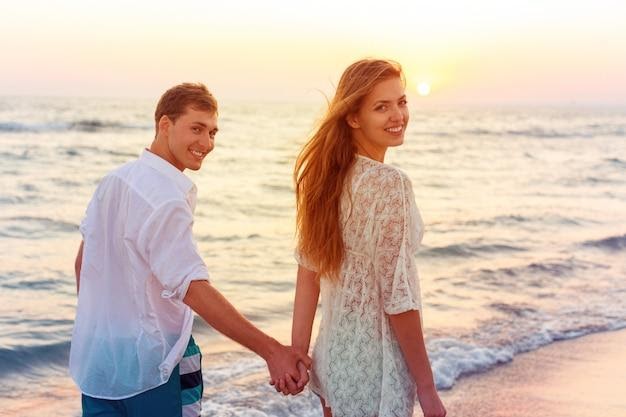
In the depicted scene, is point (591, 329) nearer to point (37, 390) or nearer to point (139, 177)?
point (37, 390)

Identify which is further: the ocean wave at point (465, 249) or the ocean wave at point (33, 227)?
the ocean wave at point (33, 227)

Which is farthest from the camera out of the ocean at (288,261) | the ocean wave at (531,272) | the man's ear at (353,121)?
the ocean wave at (531,272)

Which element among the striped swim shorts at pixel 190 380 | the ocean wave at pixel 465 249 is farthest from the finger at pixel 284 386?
the ocean wave at pixel 465 249

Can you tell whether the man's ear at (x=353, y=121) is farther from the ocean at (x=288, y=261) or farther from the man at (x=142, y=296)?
the man at (x=142, y=296)

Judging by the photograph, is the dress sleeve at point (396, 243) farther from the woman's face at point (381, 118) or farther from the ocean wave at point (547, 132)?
the ocean wave at point (547, 132)

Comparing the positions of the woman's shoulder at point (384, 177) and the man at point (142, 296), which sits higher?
the woman's shoulder at point (384, 177)

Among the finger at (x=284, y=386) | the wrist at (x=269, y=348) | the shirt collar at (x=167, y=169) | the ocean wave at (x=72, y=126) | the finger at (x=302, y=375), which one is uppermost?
the shirt collar at (x=167, y=169)

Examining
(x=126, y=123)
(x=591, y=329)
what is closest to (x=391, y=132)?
(x=591, y=329)

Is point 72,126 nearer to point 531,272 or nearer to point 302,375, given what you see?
point 531,272

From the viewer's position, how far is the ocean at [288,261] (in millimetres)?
6879

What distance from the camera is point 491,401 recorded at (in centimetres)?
613

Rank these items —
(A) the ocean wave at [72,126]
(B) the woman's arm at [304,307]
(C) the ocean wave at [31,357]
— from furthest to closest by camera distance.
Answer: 1. (A) the ocean wave at [72,126]
2. (C) the ocean wave at [31,357]
3. (B) the woman's arm at [304,307]

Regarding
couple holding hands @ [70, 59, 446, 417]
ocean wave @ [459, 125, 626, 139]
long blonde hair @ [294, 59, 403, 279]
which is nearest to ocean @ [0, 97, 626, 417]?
long blonde hair @ [294, 59, 403, 279]

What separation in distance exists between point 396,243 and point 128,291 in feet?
2.93
